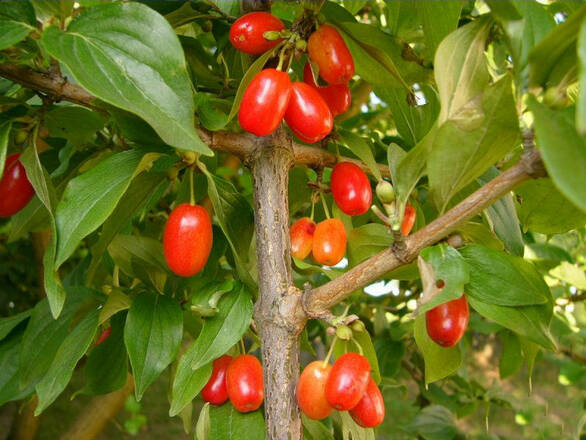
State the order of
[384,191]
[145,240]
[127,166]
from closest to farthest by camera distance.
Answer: [384,191] < [127,166] < [145,240]

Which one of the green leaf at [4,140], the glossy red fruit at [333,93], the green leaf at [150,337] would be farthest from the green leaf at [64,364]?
the glossy red fruit at [333,93]

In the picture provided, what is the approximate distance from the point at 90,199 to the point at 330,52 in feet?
1.26

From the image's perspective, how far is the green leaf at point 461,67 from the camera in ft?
2.12

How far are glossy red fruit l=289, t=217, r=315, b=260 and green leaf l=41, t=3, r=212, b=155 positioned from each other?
1.18 feet

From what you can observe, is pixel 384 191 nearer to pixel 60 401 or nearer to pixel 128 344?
pixel 128 344

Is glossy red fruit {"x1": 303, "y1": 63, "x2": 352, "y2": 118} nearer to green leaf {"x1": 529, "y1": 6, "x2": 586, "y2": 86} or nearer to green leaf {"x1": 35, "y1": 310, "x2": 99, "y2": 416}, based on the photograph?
green leaf {"x1": 529, "y1": 6, "x2": 586, "y2": 86}

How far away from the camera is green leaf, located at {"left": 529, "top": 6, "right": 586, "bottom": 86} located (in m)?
0.53

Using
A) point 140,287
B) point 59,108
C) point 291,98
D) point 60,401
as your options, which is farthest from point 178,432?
point 291,98

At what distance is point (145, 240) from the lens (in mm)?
1044

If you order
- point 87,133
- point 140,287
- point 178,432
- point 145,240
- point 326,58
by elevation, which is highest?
point 326,58

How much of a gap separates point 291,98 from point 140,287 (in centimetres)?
51

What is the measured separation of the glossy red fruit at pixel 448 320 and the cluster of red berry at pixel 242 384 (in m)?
0.32

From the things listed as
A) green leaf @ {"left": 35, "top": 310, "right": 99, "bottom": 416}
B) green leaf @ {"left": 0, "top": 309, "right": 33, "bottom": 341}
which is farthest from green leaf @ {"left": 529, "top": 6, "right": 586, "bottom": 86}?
green leaf @ {"left": 0, "top": 309, "right": 33, "bottom": 341}

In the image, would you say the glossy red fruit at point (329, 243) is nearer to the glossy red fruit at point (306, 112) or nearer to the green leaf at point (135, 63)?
the glossy red fruit at point (306, 112)
